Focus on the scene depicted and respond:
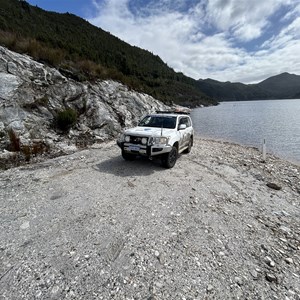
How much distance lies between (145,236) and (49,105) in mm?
11554

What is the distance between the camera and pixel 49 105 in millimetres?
12570

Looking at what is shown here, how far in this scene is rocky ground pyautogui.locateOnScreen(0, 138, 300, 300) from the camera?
275cm

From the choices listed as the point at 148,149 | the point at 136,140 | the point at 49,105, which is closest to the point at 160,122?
the point at 136,140

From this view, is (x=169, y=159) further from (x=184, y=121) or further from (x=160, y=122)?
(x=184, y=121)

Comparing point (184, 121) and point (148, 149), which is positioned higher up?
point (184, 121)

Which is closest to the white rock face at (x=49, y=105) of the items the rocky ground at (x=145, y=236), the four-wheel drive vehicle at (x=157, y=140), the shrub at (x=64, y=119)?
the shrub at (x=64, y=119)

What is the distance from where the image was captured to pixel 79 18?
75562 millimetres

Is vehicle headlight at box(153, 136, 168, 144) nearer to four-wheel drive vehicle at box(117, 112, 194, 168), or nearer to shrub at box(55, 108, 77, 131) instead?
four-wheel drive vehicle at box(117, 112, 194, 168)

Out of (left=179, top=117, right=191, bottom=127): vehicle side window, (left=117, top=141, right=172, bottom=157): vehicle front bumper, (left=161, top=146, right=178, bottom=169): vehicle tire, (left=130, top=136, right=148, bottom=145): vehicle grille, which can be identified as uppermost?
(left=179, top=117, right=191, bottom=127): vehicle side window

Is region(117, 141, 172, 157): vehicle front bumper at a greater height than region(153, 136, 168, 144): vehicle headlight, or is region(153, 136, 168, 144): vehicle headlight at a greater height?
region(153, 136, 168, 144): vehicle headlight

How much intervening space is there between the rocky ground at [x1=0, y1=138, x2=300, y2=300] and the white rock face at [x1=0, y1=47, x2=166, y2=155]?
426 cm

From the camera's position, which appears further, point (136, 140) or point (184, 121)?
point (184, 121)

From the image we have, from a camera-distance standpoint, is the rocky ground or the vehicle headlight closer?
the rocky ground

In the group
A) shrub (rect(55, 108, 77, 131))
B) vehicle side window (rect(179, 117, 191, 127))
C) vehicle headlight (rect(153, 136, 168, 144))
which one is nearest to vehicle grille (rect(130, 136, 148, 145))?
vehicle headlight (rect(153, 136, 168, 144))
